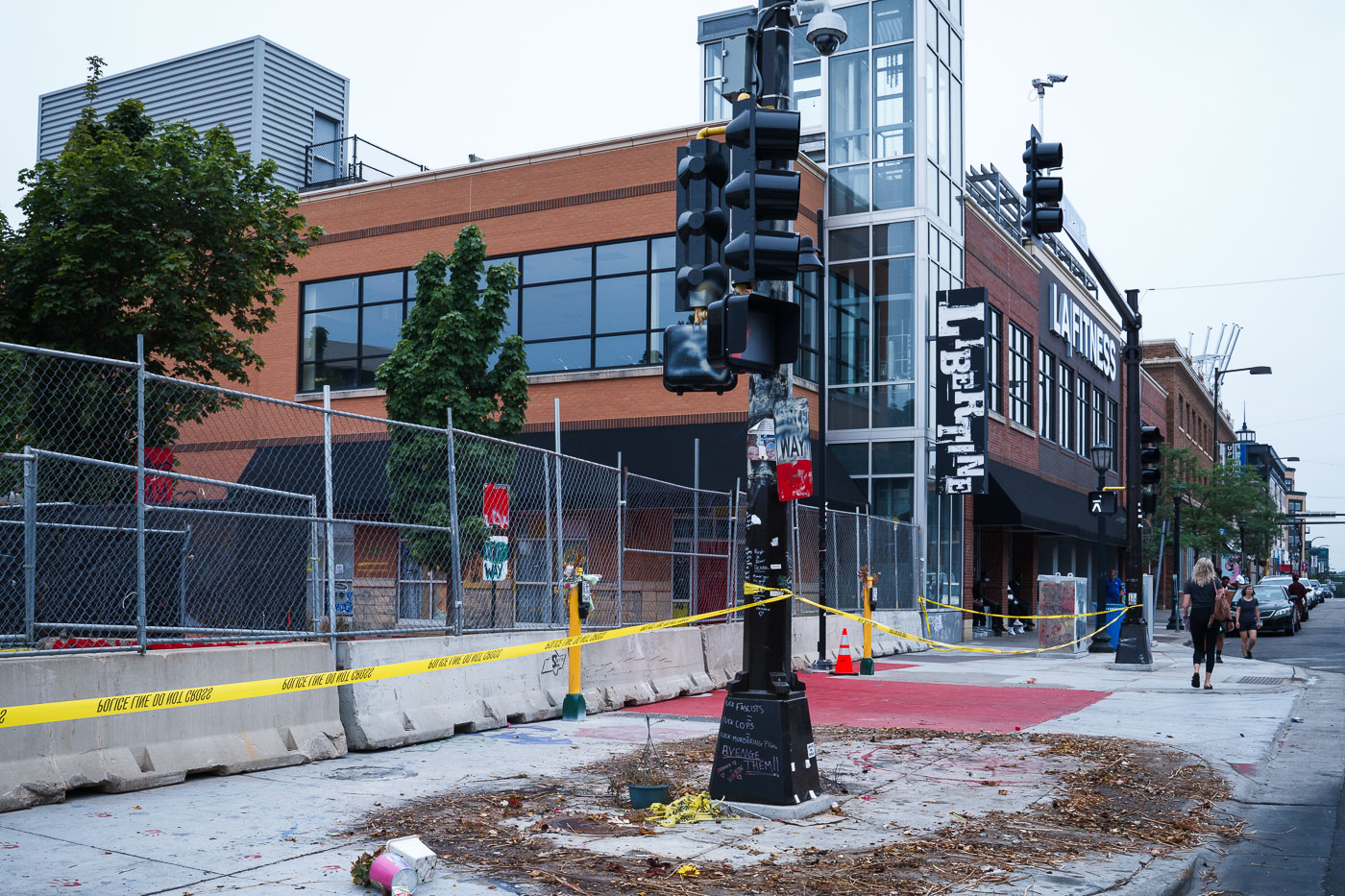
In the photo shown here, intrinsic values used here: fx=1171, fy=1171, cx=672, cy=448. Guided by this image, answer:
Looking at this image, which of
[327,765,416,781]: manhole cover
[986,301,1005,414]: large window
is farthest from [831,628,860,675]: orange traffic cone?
[986,301,1005,414]: large window

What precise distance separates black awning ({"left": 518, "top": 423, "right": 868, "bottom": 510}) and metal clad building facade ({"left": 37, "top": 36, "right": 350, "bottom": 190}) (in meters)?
25.2

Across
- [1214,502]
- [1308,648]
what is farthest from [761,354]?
[1214,502]

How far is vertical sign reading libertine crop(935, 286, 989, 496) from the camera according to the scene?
90.9 ft

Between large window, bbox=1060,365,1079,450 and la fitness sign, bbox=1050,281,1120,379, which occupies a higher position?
la fitness sign, bbox=1050,281,1120,379

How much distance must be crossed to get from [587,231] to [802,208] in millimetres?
5103

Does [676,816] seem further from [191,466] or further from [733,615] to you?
[191,466]

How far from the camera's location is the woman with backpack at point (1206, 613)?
1603cm

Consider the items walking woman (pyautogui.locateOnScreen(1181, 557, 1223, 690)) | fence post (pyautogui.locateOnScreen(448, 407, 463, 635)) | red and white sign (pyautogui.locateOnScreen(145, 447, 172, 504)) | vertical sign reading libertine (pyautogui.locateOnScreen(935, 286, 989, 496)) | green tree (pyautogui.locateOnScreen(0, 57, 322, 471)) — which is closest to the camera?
fence post (pyautogui.locateOnScreen(448, 407, 463, 635))

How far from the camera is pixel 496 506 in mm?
12594

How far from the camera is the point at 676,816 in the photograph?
278 inches

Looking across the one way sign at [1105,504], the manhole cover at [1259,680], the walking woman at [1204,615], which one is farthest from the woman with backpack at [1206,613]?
the one way sign at [1105,504]

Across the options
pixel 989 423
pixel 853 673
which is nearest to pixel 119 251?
pixel 853 673

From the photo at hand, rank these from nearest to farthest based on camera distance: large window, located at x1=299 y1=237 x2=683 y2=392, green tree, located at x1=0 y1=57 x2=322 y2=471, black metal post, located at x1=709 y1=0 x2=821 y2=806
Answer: black metal post, located at x1=709 y1=0 x2=821 y2=806 → green tree, located at x1=0 y1=57 x2=322 y2=471 → large window, located at x1=299 y1=237 x2=683 y2=392

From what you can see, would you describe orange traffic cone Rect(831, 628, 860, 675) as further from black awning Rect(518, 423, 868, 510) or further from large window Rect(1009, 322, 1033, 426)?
large window Rect(1009, 322, 1033, 426)
